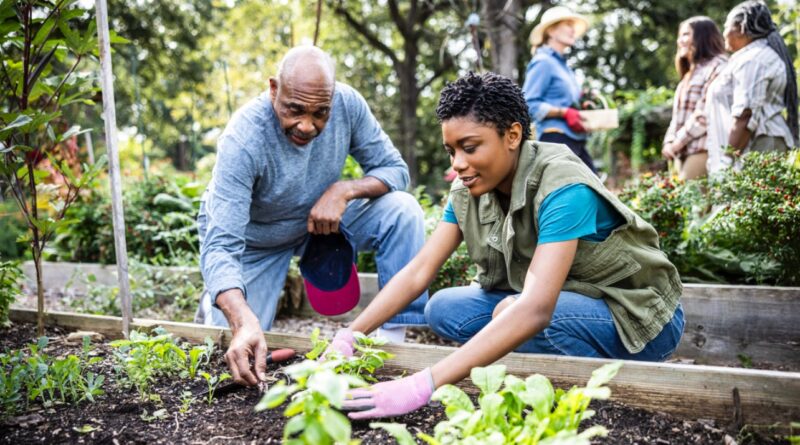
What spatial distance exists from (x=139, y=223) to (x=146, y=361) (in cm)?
336

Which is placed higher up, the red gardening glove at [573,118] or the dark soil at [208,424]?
the red gardening glove at [573,118]

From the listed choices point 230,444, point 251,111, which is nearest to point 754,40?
point 251,111

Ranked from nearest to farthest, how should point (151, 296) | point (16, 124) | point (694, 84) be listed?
point (16, 124), point (151, 296), point (694, 84)

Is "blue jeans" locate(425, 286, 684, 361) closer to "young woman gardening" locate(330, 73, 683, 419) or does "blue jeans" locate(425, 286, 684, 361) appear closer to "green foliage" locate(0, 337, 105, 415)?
"young woman gardening" locate(330, 73, 683, 419)

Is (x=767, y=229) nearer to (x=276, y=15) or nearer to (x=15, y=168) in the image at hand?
(x=15, y=168)

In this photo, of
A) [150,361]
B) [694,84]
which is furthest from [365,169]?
[694,84]

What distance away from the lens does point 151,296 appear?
3.91 m

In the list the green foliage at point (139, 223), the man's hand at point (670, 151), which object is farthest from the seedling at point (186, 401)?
the man's hand at point (670, 151)

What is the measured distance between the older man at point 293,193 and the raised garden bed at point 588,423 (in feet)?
0.99

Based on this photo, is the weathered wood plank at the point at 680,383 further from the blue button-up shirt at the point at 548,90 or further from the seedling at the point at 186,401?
the blue button-up shirt at the point at 548,90

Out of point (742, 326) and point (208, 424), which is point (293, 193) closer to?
point (208, 424)

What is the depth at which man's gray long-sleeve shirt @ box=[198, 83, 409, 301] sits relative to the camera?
7.80ft

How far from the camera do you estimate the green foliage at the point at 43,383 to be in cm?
177

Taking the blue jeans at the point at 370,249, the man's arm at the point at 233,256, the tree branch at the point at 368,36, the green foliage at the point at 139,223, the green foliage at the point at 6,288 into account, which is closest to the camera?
the man's arm at the point at 233,256
